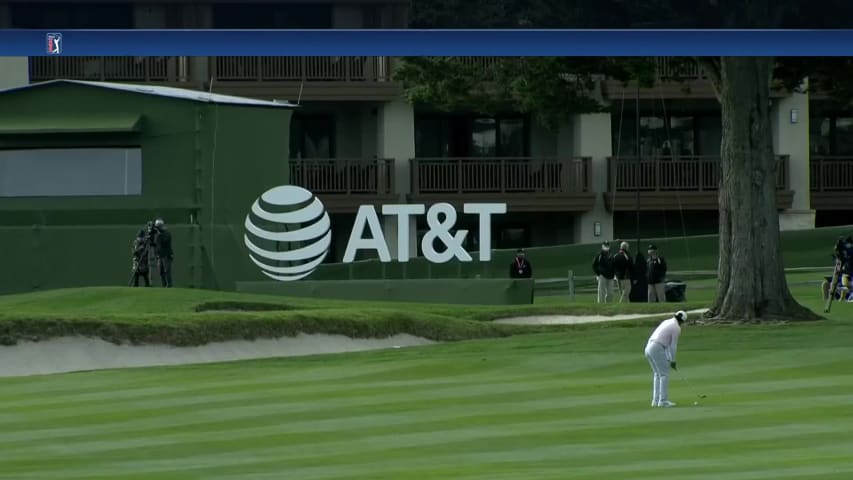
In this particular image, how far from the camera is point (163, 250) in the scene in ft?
127

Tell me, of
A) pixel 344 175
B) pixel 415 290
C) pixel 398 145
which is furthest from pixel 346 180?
pixel 415 290

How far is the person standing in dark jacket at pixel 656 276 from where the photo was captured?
4197 cm

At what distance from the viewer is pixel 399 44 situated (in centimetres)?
1104

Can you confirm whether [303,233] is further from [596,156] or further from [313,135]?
[313,135]

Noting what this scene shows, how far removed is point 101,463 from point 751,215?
58.5 ft

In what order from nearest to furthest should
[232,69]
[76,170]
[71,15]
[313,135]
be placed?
[71,15] < [76,170] < [232,69] < [313,135]

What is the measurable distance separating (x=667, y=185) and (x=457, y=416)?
3563 centimetres

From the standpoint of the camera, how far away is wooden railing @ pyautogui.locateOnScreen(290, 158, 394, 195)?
5584cm

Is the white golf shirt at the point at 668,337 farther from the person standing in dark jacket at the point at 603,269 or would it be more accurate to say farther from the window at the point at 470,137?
the window at the point at 470,137

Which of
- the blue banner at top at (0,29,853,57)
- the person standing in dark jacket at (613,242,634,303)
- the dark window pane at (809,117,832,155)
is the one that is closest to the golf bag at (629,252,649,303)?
the person standing in dark jacket at (613,242,634,303)

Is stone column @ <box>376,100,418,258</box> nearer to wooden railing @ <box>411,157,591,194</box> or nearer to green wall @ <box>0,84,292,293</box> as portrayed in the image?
wooden railing @ <box>411,157,591,194</box>

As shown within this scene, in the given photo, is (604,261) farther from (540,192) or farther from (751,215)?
(540,192)

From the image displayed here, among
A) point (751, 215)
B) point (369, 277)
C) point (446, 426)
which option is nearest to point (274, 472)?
point (446, 426)

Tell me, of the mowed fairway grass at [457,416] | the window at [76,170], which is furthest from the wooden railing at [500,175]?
the mowed fairway grass at [457,416]
